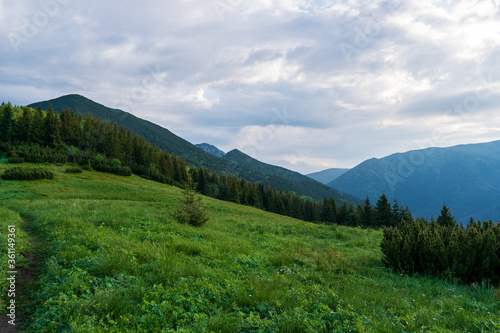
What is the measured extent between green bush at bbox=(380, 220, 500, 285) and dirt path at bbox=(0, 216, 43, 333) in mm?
10876

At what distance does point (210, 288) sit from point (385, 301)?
3.99 m

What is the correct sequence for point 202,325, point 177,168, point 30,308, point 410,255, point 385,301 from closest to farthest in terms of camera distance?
point 202,325 → point 30,308 → point 385,301 → point 410,255 → point 177,168

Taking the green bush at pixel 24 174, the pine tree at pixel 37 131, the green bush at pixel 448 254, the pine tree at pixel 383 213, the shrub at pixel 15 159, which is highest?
the pine tree at pixel 37 131

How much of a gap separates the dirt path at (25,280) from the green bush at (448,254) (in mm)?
10876

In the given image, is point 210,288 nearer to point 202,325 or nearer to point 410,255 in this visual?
point 202,325

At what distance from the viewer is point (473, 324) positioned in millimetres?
4664

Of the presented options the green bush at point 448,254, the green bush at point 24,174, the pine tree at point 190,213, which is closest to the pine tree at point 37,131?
the green bush at point 24,174

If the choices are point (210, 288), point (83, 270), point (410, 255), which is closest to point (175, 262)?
point (210, 288)

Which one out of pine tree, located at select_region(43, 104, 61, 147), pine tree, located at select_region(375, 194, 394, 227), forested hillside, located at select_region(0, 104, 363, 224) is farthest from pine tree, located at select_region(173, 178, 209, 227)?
pine tree, located at select_region(43, 104, 61, 147)

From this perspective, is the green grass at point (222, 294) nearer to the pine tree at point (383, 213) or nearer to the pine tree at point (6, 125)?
the pine tree at point (383, 213)

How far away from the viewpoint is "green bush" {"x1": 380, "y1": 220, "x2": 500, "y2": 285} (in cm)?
777

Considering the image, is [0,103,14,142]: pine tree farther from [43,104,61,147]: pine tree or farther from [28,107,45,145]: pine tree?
[43,104,61,147]: pine tree

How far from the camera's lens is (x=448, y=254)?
8281 mm

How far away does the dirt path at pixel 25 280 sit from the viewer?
176 inches
